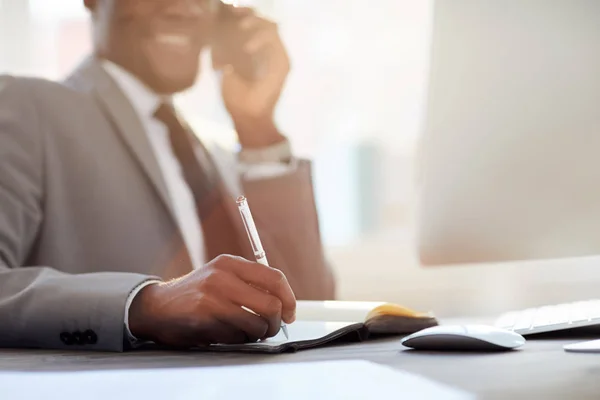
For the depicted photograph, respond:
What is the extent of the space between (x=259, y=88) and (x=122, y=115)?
1.36 ft

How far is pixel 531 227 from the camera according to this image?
101 cm

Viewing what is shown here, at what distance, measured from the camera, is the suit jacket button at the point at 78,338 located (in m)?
0.80

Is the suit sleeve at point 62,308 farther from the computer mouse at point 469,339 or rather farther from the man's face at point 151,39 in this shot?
the man's face at point 151,39

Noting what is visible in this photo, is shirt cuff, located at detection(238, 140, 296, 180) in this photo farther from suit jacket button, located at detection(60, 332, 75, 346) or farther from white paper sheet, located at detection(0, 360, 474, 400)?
white paper sheet, located at detection(0, 360, 474, 400)

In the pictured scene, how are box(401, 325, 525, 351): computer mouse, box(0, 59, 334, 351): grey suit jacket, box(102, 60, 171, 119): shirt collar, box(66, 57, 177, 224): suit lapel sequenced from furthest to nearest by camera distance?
box(102, 60, 171, 119): shirt collar < box(66, 57, 177, 224): suit lapel < box(0, 59, 334, 351): grey suit jacket < box(401, 325, 525, 351): computer mouse

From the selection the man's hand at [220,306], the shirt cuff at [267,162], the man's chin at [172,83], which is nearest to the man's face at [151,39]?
the man's chin at [172,83]

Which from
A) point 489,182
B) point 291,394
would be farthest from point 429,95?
point 291,394

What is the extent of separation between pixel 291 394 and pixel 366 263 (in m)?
1.49

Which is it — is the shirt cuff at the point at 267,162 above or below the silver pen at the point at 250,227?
below

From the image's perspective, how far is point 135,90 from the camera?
1.53 metres

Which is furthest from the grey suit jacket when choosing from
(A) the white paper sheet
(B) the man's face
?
(A) the white paper sheet

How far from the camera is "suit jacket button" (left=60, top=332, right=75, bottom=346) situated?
806 millimetres

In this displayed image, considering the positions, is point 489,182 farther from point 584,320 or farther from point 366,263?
point 366,263

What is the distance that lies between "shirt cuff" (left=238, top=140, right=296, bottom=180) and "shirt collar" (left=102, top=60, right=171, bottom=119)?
0.84 feet
